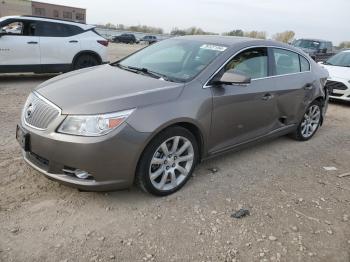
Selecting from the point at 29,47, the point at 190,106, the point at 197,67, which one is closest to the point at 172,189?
the point at 190,106

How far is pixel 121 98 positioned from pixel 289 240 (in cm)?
198

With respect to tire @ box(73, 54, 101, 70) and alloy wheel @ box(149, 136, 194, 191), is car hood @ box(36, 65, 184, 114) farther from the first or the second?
tire @ box(73, 54, 101, 70)

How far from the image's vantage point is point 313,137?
6.30m

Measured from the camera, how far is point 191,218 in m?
3.44

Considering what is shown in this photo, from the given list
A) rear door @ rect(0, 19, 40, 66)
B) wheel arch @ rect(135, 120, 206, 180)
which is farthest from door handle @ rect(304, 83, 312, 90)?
rear door @ rect(0, 19, 40, 66)

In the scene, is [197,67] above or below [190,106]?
above

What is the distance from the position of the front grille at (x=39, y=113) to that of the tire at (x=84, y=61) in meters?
6.48

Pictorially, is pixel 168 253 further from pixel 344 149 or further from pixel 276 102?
pixel 344 149

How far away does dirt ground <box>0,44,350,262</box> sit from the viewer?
2967 mm

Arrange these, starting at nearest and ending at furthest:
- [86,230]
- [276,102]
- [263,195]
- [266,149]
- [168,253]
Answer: [168,253] < [86,230] < [263,195] < [276,102] < [266,149]

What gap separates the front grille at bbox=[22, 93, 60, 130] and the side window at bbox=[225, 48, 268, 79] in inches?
77.6

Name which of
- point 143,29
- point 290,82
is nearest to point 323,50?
point 290,82

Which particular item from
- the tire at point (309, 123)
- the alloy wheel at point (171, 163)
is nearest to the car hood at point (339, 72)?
the tire at point (309, 123)

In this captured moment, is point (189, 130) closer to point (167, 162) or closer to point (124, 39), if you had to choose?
point (167, 162)
